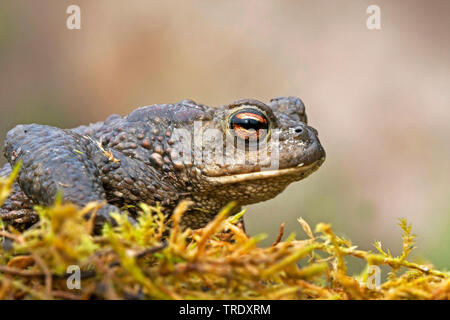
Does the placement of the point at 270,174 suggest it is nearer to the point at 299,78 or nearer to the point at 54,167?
the point at 54,167

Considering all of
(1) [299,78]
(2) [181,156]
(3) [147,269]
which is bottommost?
(3) [147,269]

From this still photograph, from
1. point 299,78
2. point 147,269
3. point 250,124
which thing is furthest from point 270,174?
point 299,78

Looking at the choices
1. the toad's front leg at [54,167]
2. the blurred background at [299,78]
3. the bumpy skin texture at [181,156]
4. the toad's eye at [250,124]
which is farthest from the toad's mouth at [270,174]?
the blurred background at [299,78]

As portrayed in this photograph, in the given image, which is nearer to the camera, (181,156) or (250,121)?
(250,121)

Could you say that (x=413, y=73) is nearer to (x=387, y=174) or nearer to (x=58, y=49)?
(x=387, y=174)

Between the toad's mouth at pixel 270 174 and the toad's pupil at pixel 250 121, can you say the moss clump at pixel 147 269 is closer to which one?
the toad's mouth at pixel 270 174

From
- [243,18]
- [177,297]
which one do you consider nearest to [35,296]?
[177,297]
